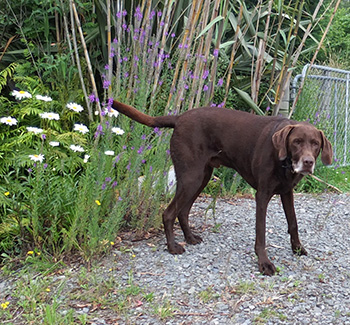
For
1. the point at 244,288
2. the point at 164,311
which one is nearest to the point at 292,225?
the point at 244,288

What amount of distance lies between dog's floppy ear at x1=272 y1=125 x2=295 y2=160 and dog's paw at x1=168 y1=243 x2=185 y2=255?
1.03 meters

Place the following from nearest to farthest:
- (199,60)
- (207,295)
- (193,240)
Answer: (207,295) → (193,240) → (199,60)

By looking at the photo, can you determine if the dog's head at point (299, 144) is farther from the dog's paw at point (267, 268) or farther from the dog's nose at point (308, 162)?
the dog's paw at point (267, 268)

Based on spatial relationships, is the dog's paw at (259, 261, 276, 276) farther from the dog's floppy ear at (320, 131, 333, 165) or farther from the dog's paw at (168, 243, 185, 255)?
the dog's floppy ear at (320, 131, 333, 165)

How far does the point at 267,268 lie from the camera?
342cm

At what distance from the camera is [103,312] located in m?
2.87

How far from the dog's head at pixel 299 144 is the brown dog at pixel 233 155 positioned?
4 centimetres

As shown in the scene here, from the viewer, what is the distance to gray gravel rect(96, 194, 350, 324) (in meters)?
2.87

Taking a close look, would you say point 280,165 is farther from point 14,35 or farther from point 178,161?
point 14,35

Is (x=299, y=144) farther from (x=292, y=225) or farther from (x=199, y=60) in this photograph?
(x=199, y=60)

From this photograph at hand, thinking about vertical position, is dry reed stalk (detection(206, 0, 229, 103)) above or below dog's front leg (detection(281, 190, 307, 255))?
above

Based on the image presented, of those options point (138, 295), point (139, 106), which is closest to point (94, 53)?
point (139, 106)

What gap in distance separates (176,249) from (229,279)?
57cm

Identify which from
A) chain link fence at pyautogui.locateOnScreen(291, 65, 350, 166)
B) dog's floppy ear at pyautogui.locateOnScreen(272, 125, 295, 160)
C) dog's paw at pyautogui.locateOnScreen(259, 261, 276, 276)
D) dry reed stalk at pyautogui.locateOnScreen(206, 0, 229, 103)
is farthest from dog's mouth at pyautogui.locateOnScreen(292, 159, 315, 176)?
chain link fence at pyautogui.locateOnScreen(291, 65, 350, 166)
